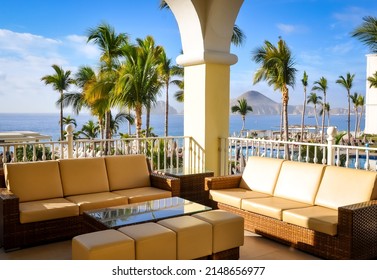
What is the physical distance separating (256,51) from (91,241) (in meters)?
19.7

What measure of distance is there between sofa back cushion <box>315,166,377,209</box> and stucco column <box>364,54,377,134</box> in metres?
27.5

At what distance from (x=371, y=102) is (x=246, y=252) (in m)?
28.7

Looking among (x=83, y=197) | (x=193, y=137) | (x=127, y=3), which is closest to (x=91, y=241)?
(x=83, y=197)

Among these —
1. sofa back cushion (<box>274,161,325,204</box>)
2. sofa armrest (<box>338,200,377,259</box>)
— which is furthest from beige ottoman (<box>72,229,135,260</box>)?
sofa back cushion (<box>274,161,325,204</box>)

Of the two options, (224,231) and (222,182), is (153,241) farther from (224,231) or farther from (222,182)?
(222,182)

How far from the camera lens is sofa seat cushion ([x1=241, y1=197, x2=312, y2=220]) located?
3.75m

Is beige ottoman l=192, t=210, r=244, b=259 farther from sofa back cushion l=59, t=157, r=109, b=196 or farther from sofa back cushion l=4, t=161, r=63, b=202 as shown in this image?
sofa back cushion l=4, t=161, r=63, b=202

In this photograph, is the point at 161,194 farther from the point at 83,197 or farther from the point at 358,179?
the point at 358,179

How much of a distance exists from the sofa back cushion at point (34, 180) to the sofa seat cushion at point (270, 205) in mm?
2121

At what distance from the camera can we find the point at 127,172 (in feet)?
15.8

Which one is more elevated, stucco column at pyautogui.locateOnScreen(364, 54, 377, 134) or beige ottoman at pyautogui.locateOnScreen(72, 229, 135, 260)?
stucco column at pyautogui.locateOnScreen(364, 54, 377, 134)

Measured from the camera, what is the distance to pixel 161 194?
4465 millimetres

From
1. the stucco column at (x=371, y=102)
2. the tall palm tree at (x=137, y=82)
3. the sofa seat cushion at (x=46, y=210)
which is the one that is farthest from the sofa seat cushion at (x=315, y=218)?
the stucco column at (x=371, y=102)

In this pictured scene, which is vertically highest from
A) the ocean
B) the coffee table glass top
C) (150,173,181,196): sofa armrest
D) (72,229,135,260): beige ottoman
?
the ocean
